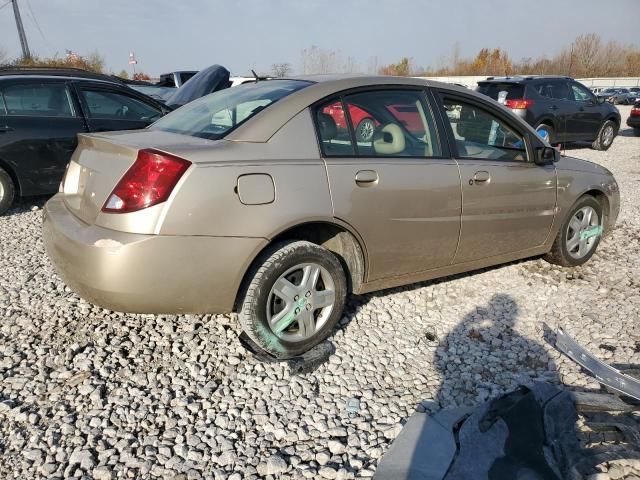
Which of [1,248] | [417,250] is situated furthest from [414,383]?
[1,248]

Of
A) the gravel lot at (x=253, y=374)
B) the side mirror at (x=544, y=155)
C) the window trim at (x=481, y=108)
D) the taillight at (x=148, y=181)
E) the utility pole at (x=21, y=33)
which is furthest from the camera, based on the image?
the utility pole at (x=21, y=33)

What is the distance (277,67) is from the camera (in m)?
17.1

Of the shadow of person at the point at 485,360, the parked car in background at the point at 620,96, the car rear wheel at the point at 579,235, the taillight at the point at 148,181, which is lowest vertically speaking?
the parked car in background at the point at 620,96

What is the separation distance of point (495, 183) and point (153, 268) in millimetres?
2482

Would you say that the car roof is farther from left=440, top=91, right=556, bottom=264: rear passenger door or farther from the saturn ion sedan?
left=440, top=91, right=556, bottom=264: rear passenger door

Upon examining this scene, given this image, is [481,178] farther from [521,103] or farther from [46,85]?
[521,103]

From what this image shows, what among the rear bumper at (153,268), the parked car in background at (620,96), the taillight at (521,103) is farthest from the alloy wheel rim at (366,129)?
the parked car in background at (620,96)

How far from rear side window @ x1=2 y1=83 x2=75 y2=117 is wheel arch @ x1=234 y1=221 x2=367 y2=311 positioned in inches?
172

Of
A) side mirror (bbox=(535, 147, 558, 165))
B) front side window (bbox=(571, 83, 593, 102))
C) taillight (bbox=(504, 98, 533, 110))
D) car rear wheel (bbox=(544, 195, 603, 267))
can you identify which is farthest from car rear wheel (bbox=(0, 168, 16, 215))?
front side window (bbox=(571, 83, 593, 102))

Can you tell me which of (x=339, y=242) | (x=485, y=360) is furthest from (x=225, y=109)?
(x=485, y=360)

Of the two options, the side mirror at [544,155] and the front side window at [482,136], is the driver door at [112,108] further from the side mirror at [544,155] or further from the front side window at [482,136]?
the side mirror at [544,155]

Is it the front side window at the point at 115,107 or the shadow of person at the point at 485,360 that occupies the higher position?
the front side window at the point at 115,107

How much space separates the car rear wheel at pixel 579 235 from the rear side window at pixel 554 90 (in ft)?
24.9

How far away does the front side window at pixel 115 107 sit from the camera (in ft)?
20.5
